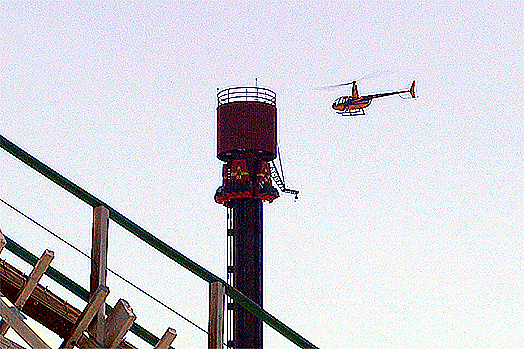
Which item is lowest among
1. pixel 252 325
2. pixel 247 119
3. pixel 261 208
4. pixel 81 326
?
pixel 81 326

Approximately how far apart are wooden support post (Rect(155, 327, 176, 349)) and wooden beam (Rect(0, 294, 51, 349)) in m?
0.71

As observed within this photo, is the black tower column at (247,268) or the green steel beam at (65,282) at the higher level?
the black tower column at (247,268)

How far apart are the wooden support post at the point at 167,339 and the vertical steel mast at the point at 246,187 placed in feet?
152

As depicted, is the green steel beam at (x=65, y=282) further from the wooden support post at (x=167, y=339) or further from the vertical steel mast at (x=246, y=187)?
the vertical steel mast at (x=246, y=187)

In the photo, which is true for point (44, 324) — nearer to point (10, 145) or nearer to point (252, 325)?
point (10, 145)

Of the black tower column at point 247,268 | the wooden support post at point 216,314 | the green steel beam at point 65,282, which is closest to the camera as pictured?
the green steel beam at point 65,282

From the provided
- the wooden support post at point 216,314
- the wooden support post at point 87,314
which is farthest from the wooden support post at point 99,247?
the wooden support post at point 216,314

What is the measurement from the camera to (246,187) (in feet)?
183

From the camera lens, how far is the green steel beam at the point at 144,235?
6410 millimetres

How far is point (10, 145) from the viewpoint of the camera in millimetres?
6375

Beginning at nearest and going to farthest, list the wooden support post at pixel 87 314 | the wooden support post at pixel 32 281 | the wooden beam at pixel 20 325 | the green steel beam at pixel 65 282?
the wooden beam at pixel 20 325
the wooden support post at pixel 32 281
the wooden support post at pixel 87 314
the green steel beam at pixel 65 282

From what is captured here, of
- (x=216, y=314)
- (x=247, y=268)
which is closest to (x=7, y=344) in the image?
(x=216, y=314)

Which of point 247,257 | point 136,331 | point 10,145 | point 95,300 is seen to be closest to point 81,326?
point 95,300

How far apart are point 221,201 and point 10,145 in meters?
50.2
